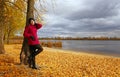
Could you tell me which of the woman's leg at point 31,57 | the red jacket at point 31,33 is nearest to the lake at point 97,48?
the woman's leg at point 31,57

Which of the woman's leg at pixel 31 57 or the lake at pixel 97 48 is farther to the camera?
the lake at pixel 97 48

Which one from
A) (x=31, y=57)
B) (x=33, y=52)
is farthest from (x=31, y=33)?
(x=31, y=57)

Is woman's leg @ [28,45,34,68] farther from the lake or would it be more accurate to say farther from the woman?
the lake

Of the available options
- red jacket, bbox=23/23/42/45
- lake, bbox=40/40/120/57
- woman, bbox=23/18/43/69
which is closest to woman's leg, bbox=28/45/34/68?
woman, bbox=23/18/43/69

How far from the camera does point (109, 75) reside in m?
11.8

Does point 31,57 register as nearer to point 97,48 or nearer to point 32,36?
Result: point 32,36

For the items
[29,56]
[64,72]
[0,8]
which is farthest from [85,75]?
[0,8]

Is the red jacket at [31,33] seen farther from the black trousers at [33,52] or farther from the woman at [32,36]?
the black trousers at [33,52]

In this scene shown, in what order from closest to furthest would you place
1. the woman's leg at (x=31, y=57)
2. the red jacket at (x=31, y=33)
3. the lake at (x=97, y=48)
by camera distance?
the red jacket at (x=31, y=33) → the woman's leg at (x=31, y=57) → the lake at (x=97, y=48)

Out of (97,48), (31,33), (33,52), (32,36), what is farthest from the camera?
(97,48)

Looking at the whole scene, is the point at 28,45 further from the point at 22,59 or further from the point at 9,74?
the point at 9,74

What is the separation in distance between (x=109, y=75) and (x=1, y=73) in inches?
197

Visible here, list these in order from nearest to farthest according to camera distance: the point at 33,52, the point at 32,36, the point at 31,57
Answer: the point at 32,36, the point at 33,52, the point at 31,57

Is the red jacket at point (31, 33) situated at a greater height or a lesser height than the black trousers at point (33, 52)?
greater
